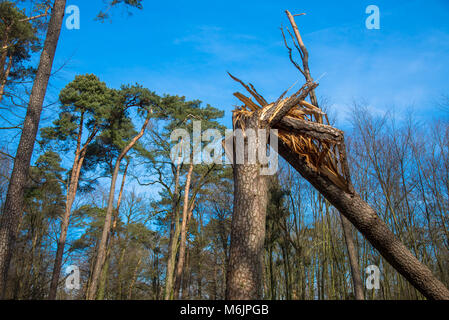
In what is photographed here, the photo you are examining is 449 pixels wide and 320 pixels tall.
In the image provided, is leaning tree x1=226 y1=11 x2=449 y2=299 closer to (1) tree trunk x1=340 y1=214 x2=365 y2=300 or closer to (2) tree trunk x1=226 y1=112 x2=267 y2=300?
(2) tree trunk x1=226 y1=112 x2=267 y2=300

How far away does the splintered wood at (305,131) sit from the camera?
8.89ft

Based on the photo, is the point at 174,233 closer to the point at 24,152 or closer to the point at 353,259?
the point at 353,259

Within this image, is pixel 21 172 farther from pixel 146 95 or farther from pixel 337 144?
pixel 146 95

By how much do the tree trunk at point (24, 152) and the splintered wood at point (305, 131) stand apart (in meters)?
4.21

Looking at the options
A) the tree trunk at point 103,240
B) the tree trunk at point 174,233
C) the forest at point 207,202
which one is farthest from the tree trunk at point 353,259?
the tree trunk at point 174,233

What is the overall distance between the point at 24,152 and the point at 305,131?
487 cm

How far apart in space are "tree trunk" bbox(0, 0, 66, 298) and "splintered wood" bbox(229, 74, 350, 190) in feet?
13.8

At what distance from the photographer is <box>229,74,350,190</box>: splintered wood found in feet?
8.89

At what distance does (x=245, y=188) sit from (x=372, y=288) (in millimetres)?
12793

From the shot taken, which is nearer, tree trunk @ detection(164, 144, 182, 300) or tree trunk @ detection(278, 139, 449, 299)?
tree trunk @ detection(278, 139, 449, 299)

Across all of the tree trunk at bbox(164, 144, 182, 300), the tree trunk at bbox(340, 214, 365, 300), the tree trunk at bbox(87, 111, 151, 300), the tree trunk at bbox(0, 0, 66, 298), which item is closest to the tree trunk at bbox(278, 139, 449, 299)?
the tree trunk at bbox(340, 214, 365, 300)

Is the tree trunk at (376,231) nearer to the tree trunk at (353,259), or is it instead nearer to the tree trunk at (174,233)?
the tree trunk at (353,259)

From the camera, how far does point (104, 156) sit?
44.8 feet
